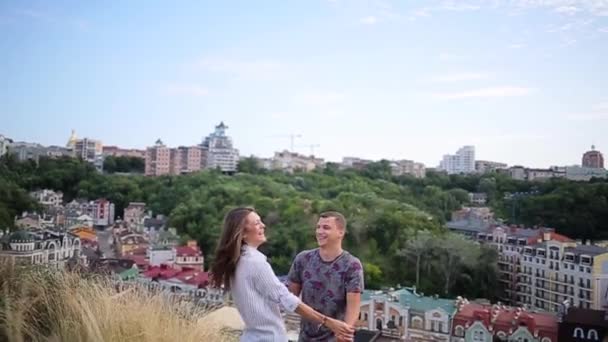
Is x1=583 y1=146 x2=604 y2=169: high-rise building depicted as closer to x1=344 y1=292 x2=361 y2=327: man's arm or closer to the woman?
x1=344 y1=292 x2=361 y2=327: man's arm

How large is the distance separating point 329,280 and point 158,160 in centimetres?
1595

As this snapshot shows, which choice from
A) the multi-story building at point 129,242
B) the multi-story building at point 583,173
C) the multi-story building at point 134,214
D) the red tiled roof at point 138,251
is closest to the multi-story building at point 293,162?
the multi-story building at point 134,214

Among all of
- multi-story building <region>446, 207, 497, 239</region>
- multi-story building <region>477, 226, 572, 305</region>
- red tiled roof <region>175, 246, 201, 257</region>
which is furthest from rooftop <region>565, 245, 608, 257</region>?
red tiled roof <region>175, 246, 201, 257</region>

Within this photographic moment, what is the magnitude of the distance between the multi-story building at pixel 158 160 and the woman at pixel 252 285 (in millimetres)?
15282

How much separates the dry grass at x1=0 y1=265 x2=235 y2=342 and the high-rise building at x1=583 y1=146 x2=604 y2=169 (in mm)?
8171

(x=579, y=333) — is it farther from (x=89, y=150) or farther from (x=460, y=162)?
(x=89, y=150)

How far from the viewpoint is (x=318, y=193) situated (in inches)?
583

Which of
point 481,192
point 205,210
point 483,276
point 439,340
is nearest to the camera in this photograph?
point 439,340

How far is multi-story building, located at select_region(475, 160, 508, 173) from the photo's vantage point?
429 inches

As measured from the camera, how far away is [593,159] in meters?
8.98

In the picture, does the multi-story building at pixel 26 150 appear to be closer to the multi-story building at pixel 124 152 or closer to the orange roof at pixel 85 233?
the orange roof at pixel 85 233

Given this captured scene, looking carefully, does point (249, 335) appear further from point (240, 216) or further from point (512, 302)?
point (512, 302)

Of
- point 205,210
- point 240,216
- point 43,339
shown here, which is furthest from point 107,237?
point 240,216

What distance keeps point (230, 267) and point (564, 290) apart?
26.7 feet
